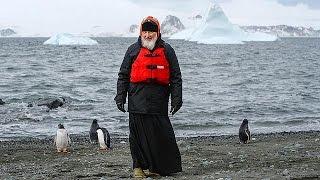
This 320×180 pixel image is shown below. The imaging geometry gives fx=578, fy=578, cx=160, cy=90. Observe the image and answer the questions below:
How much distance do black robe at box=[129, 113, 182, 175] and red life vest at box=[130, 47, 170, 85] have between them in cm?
46

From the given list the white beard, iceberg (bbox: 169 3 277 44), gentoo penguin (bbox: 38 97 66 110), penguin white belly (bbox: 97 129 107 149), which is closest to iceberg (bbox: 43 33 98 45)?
iceberg (bbox: 169 3 277 44)

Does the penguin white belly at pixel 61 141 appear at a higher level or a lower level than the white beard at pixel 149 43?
lower

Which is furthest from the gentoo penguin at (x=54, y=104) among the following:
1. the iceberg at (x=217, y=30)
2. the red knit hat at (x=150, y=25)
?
the iceberg at (x=217, y=30)

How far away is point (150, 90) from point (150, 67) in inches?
10.7

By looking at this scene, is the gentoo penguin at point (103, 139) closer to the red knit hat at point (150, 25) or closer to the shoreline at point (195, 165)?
the shoreline at point (195, 165)

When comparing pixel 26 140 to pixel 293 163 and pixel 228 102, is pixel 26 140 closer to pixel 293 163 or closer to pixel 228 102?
pixel 293 163

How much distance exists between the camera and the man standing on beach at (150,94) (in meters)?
6.63

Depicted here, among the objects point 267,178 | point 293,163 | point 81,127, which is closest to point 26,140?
point 81,127

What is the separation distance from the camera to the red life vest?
659 centimetres

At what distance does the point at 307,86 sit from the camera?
38281mm

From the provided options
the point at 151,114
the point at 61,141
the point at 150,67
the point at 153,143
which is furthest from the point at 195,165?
the point at 61,141

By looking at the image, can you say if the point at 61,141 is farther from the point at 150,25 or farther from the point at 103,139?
the point at 150,25

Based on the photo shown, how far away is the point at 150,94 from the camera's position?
6668 millimetres

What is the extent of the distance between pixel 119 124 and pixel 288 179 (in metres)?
13.9
